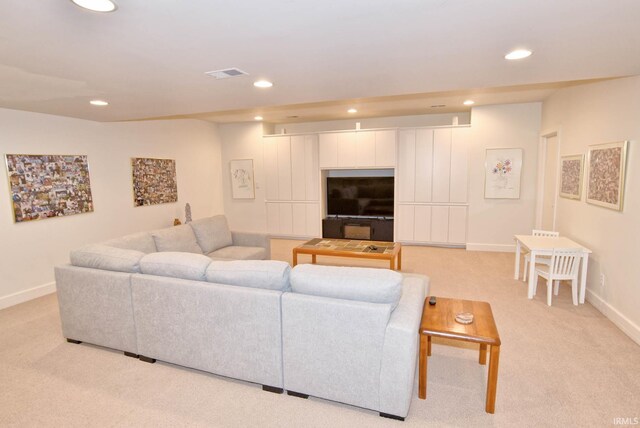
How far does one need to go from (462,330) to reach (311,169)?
5.30 metres

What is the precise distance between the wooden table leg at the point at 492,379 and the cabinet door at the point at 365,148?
4884 millimetres

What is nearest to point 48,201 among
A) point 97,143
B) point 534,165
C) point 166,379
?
point 97,143

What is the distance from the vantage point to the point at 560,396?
88.8 inches

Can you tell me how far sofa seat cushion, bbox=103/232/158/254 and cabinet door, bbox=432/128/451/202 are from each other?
480 cm

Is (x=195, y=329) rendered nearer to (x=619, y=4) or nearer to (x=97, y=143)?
(x=619, y=4)

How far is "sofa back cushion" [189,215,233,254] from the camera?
4.51m

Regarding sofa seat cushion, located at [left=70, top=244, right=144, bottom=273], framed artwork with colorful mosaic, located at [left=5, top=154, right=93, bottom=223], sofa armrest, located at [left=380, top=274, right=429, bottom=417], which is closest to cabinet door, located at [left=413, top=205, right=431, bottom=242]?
sofa armrest, located at [left=380, top=274, right=429, bottom=417]

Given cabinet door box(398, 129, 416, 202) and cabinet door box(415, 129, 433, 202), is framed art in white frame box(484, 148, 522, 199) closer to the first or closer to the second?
cabinet door box(415, 129, 433, 202)

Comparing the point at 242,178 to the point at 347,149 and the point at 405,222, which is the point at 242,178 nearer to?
the point at 347,149

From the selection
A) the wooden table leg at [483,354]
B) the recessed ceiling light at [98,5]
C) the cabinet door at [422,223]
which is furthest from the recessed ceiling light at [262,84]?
the cabinet door at [422,223]

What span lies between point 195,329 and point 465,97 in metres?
4.82

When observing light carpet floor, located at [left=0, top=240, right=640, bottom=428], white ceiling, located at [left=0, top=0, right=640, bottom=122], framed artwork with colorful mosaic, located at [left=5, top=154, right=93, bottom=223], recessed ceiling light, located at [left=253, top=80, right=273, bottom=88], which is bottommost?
light carpet floor, located at [left=0, top=240, right=640, bottom=428]

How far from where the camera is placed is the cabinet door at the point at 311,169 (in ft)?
22.8

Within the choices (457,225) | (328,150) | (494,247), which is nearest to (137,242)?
(328,150)
